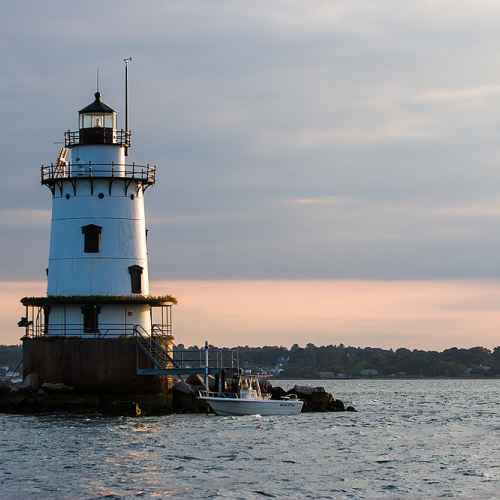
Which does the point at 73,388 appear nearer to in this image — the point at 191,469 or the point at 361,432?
the point at 361,432

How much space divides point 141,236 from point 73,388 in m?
8.71

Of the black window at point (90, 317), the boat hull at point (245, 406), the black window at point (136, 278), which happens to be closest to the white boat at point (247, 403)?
the boat hull at point (245, 406)

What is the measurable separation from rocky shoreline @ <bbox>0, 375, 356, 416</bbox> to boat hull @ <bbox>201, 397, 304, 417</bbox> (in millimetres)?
1964

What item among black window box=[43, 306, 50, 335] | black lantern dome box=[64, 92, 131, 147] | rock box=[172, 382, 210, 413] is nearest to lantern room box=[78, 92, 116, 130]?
black lantern dome box=[64, 92, 131, 147]

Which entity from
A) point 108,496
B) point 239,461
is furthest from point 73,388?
point 108,496

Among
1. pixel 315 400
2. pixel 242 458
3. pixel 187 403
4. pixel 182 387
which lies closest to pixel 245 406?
pixel 187 403

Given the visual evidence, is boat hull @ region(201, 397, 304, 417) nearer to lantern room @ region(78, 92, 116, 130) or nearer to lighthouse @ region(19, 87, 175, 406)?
lighthouse @ region(19, 87, 175, 406)

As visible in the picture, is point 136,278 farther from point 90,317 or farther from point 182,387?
point 182,387

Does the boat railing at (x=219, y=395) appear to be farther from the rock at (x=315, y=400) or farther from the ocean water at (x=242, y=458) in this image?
the rock at (x=315, y=400)

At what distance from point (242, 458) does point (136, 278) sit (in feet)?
66.0

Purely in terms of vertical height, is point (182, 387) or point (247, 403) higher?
point (182, 387)

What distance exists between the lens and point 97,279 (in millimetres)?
63781

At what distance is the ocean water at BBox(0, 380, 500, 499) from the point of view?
38.6 m

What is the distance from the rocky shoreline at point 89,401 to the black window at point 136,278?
5.29 m
